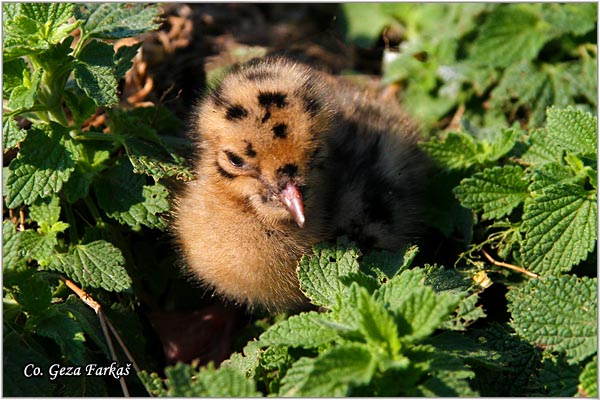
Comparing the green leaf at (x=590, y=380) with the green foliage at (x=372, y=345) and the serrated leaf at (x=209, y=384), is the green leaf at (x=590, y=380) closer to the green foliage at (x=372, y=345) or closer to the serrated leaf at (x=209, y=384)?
the green foliage at (x=372, y=345)

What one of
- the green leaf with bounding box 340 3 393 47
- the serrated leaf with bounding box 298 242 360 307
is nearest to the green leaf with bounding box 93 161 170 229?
the serrated leaf with bounding box 298 242 360 307

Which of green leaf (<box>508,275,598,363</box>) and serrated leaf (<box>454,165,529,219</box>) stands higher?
serrated leaf (<box>454,165,529,219</box>)

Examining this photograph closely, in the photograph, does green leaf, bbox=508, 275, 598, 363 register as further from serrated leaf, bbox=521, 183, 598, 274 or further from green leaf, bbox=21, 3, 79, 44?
green leaf, bbox=21, 3, 79, 44

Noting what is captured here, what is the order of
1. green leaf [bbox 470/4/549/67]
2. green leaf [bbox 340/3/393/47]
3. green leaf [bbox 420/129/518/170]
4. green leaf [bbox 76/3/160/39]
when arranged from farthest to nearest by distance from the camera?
green leaf [bbox 340/3/393/47], green leaf [bbox 470/4/549/67], green leaf [bbox 420/129/518/170], green leaf [bbox 76/3/160/39]

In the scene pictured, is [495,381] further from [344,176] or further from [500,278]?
[344,176]

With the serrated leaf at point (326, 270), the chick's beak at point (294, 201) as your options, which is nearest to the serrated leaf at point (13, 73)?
the chick's beak at point (294, 201)

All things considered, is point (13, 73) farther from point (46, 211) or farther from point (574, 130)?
point (574, 130)

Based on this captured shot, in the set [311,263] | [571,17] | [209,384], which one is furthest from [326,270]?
[571,17]
